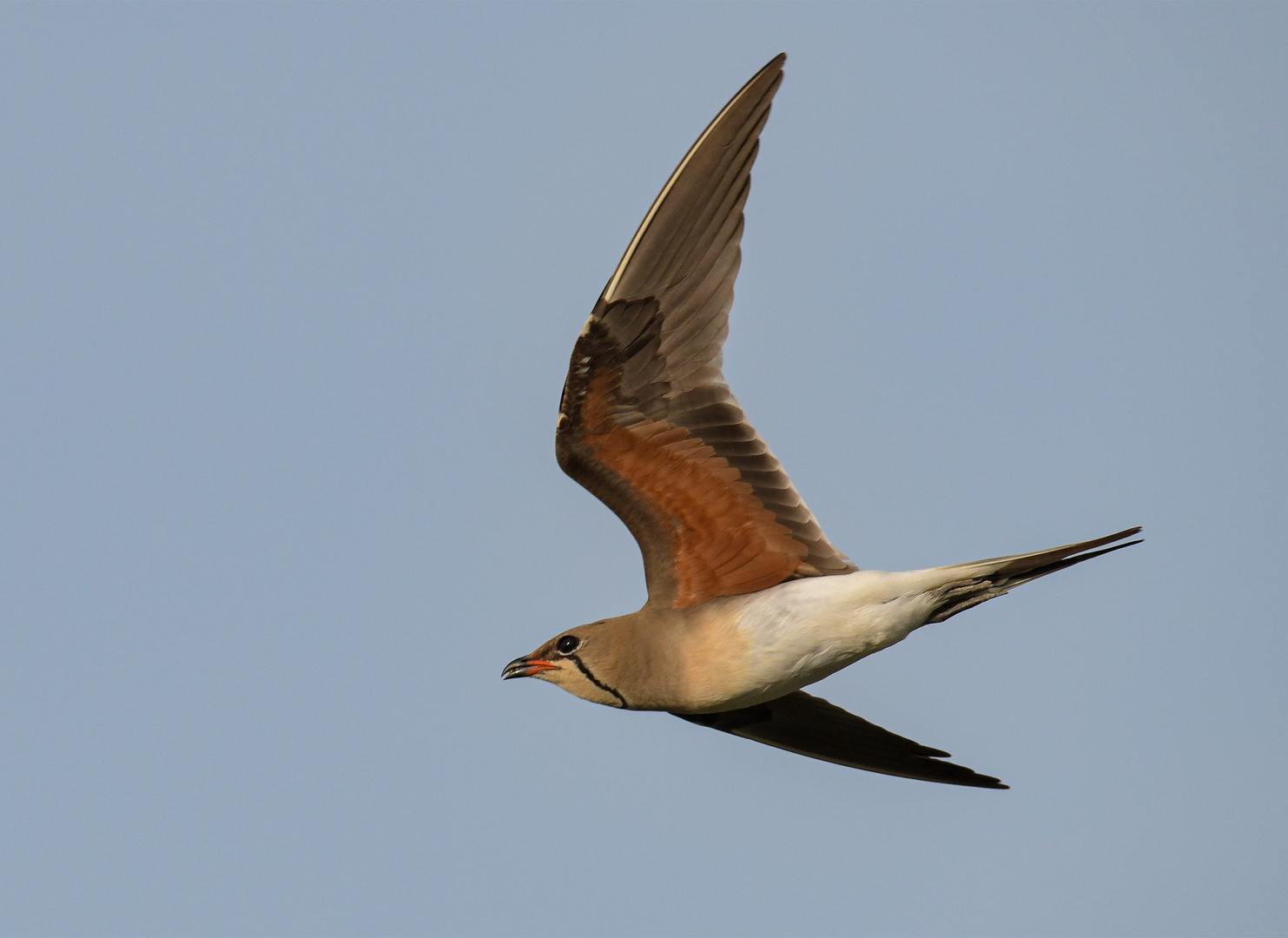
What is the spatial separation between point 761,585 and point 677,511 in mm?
727

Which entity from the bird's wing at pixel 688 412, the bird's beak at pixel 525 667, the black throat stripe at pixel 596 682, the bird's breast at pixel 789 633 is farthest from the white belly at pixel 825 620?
the bird's beak at pixel 525 667

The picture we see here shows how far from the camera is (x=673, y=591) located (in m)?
10.6

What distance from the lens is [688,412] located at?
10.0 m

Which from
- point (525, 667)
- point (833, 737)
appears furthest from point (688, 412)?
point (833, 737)

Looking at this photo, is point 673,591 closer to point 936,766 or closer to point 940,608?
point 940,608

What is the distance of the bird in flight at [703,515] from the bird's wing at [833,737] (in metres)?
1.06

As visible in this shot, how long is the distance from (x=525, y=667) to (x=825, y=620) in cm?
209

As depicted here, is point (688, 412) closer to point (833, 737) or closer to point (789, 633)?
point (789, 633)

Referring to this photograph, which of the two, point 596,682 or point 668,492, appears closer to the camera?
point 668,492

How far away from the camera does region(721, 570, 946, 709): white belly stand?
9.95 meters

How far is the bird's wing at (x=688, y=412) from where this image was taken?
9445 millimetres

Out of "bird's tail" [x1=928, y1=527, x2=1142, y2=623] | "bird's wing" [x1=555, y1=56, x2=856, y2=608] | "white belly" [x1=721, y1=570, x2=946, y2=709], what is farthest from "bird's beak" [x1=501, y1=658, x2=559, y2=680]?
"bird's tail" [x1=928, y1=527, x2=1142, y2=623]

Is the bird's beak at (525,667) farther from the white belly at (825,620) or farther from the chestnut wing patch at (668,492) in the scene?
the white belly at (825,620)

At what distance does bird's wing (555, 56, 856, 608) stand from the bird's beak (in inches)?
34.0
